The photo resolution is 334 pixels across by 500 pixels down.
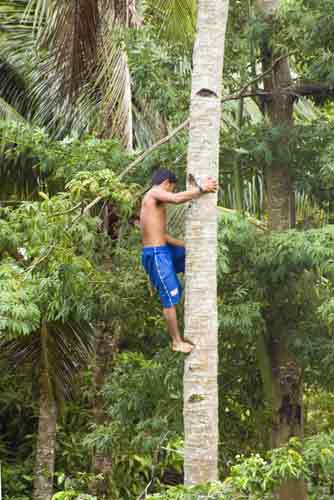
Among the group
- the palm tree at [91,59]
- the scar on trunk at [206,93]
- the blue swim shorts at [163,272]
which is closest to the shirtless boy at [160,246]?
the blue swim shorts at [163,272]

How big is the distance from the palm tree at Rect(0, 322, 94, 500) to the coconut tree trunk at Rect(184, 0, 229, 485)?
5.89 m

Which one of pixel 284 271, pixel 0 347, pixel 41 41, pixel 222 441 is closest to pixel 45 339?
pixel 0 347

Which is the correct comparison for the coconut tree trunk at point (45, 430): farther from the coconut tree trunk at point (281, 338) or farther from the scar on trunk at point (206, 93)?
the scar on trunk at point (206, 93)

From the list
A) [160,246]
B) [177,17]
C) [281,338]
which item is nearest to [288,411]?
[281,338]

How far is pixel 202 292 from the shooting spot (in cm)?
667

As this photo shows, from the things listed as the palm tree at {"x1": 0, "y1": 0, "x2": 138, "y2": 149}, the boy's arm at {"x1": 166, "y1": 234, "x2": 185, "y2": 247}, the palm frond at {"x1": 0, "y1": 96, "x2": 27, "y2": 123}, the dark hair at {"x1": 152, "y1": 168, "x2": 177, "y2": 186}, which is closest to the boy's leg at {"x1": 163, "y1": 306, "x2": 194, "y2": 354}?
the boy's arm at {"x1": 166, "y1": 234, "x2": 185, "y2": 247}

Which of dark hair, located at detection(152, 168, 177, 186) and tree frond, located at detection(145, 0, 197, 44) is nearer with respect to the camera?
dark hair, located at detection(152, 168, 177, 186)

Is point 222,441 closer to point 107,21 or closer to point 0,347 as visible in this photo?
point 0,347

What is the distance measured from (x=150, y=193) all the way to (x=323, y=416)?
8295 millimetres

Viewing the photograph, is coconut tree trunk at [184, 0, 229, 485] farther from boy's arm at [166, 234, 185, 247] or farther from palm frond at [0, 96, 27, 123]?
palm frond at [0, 96, 27, 123]

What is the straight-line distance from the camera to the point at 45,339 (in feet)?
41.3

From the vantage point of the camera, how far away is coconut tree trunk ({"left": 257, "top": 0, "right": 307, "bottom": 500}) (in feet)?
31.8

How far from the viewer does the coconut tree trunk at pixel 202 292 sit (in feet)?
21.8

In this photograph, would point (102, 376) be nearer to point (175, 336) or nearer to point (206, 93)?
point (175, 336)
